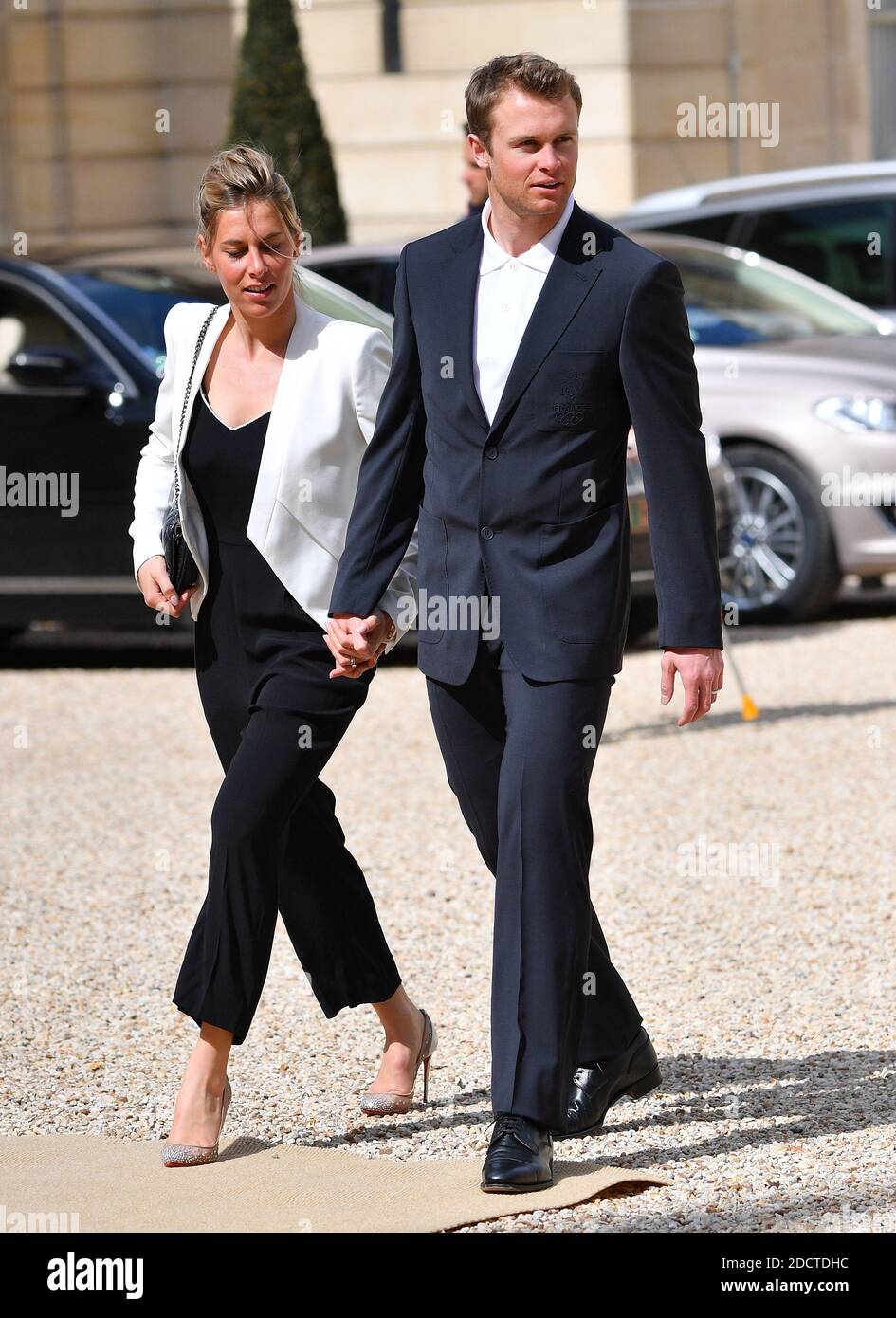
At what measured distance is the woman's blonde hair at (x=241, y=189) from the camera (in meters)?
4.07

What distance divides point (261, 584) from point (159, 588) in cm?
19

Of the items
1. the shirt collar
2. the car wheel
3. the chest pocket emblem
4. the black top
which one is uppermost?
the shirt collar

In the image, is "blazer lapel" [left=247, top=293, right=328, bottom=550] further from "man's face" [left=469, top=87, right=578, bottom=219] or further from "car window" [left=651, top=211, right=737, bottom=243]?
"car window" [left=651, top=211, right=737, bottom=243]

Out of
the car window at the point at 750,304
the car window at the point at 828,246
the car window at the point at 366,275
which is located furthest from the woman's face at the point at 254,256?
the car window at the point at 828,246

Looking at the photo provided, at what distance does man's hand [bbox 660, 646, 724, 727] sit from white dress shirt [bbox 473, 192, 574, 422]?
52 centimetres

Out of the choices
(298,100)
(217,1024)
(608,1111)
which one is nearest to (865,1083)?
(608,1111)

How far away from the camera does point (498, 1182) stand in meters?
3.78

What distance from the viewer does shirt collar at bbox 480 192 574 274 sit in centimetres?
391

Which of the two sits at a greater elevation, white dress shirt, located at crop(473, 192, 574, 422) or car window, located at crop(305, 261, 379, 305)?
car window, located at crop(305, 261, 379, 305)

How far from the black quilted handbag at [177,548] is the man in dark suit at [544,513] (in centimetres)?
48

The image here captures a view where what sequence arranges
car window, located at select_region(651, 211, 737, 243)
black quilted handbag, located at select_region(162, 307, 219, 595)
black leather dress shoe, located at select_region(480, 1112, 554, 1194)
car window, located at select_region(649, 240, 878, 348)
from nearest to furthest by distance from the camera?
black leather dress shoe, located at select_region(480, 1112, 554, 1194) < black quilted handbag, located at select_region(162, 307, 219, 595) < car window, located at select_region(649, 240, 878, 348) < car window, located at select_region(651, 211, 737, 243)

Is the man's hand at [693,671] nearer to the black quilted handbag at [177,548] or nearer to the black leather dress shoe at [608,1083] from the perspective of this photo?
the black leather dress shoe at [608,1083]

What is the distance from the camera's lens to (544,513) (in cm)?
385

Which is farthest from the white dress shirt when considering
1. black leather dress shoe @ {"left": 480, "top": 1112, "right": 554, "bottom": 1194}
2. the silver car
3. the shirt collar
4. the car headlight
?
the car headlight
